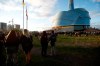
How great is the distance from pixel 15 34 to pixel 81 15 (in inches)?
5830

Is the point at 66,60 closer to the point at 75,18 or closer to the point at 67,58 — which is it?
the point at 67,58

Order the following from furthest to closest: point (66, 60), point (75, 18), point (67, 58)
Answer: point (75, 18), point (67, 58), point (66, 60)

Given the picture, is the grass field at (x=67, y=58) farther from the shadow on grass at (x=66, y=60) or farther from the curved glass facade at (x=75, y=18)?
the curved glass facade at (x=75, y=18)

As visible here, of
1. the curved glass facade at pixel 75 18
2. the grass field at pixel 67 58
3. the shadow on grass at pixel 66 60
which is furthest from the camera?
the curved glass facade at pixel 75 18

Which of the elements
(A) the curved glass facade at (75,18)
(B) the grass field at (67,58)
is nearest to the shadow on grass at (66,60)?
(B) the grass field at (67,58)

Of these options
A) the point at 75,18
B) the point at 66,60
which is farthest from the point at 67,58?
the point at 75,18

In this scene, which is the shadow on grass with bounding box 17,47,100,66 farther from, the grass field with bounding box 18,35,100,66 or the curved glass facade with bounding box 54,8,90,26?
the curved glass facade with bounding box 54,8,90,26

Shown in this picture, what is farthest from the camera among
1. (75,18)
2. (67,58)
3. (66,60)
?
(75,18)

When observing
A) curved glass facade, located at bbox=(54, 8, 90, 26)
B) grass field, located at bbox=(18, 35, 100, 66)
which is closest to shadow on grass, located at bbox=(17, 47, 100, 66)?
grass field, located at bbox=(18, 35, 100, 66)

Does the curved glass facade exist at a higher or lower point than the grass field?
higher

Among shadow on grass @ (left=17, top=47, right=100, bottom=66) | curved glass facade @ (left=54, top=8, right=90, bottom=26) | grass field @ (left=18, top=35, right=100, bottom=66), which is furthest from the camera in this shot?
curved glass facade @ (left=54, top=8, right=90, bottom=26)

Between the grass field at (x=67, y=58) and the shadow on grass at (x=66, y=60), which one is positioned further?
the grass field at (x=67, y=58)

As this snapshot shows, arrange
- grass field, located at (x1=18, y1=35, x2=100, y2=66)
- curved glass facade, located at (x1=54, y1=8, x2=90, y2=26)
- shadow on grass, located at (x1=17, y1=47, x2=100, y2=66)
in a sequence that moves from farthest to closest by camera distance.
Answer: curved glass facade, located at (x1=54, y1=8, x2=90, y2=26)
grass field, located at (x1=18, y1=35, x2=100, y2=66)
shadow on grass, located at (x1=17, y1=47, x2=100, y2=66)

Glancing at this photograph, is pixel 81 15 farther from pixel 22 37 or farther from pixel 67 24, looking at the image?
pixel 22 37
